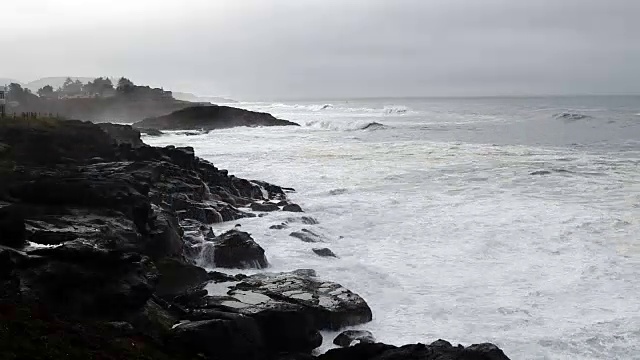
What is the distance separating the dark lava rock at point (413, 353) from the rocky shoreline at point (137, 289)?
0.09 ft

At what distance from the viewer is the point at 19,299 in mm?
12000

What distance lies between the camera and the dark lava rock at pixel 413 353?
12.9m

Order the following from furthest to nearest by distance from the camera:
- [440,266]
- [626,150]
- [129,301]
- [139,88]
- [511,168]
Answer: [139,88] < [626,150] < [511,168] < [440,266] < [129,301]

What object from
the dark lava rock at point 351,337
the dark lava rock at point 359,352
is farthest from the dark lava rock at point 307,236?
the dark lava rock at point 359,352

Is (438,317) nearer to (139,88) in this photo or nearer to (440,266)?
(440,266)

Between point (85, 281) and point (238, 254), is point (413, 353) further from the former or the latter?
point (238, 254)

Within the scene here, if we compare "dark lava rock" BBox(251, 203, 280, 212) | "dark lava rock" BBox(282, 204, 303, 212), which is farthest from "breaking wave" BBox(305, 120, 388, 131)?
"dark lava rock" BBox(282, 204, 303, 212)

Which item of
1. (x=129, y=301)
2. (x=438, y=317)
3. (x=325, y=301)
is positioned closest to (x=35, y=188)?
(x=129, y=301)

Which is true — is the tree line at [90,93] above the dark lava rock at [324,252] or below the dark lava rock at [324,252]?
above

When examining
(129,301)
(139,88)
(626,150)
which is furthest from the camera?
(139,88)

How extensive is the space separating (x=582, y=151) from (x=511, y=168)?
53.7ft

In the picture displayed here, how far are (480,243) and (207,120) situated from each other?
79350mm

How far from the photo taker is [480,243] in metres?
23.9

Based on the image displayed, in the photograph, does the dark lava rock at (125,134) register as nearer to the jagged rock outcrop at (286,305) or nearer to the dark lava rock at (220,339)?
the jagged rock outcrop at (286,305)
